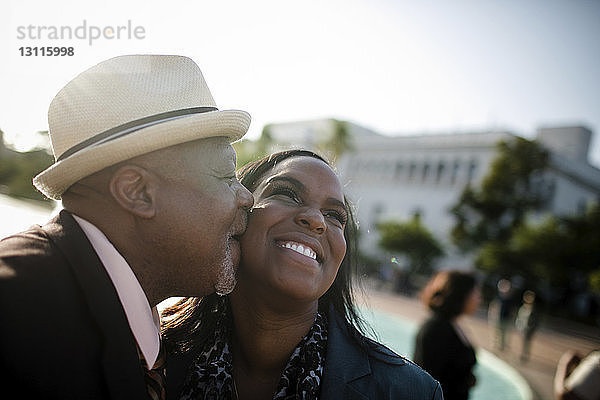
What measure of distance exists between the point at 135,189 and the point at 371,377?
1.31 metres

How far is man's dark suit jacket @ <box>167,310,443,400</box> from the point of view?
7.36 ft

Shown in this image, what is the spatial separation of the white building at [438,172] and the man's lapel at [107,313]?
1743 inches

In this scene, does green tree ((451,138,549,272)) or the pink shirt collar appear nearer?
the pink shirt collar

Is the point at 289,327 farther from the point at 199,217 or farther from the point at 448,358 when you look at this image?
the point at 448,358

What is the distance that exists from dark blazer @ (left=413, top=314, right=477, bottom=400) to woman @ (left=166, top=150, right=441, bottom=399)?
7.41 feet

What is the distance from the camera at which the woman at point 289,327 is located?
88.3 inches

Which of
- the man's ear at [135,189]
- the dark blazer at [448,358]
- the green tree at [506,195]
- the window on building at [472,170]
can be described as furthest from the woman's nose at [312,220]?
the window on building at [472,170]

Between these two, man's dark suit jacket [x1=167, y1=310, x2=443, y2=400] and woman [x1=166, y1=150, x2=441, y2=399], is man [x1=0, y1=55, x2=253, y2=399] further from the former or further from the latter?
man's dark suit jacket [x1=167, y1=310, x2=443, y2=400]

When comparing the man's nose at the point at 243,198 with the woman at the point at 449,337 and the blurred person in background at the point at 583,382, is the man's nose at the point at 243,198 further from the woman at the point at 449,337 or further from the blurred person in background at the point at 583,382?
the blurred person in background at the point at 583,382

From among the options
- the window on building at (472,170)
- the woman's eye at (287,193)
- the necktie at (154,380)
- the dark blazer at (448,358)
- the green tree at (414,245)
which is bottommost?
the green tree at (414,245)

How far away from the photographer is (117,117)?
5.66 feet

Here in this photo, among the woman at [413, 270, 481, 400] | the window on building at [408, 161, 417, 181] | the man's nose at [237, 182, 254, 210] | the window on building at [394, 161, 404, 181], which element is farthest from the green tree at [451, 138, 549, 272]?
the man's nose at [237, 182, 254, 210]

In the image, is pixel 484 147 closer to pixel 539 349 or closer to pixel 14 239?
pixel 539 349

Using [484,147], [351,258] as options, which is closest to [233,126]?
[351,258]
